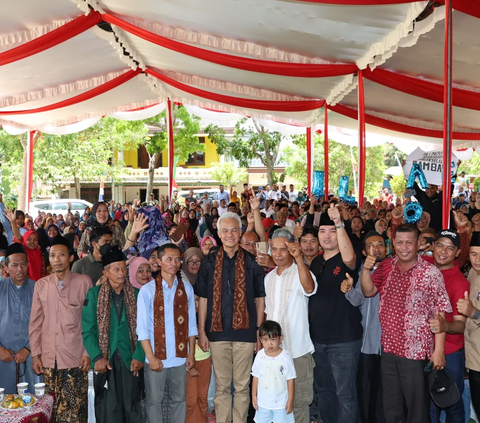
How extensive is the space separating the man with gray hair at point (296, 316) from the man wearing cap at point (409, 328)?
22.0 inches

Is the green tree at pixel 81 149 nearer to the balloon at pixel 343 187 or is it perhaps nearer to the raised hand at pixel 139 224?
the balloon at pixel 343 187

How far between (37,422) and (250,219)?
2.84 m

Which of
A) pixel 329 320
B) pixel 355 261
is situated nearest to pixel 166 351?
pixel 329 320

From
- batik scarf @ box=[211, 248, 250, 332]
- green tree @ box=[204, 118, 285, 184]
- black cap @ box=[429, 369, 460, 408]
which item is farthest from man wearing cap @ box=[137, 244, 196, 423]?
green tree @ box=[204, 118, 285, 184]

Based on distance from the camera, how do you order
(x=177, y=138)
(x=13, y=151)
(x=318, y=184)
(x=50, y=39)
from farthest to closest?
A: (x=177, y=138) < (x=13, y=151) < (x=318, y=184) < (x=50, y=39)

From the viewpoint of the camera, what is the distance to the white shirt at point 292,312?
3.92 m

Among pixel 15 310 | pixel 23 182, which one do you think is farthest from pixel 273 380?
pixel 23 182

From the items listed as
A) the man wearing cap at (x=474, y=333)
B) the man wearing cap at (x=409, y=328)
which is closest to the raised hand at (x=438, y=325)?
the man wearing cap at (x=409, y=328)

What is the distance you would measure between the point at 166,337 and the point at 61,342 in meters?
0.82

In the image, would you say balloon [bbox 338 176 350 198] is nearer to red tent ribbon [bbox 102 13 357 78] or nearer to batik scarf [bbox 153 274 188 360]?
red tent ribbon [bbox 102 13 357 78]

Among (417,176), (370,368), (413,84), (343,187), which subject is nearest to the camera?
(370,368)

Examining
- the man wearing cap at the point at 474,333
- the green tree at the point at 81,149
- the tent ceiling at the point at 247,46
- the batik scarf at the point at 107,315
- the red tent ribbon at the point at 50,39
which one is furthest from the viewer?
the green tree at the point at 81,149

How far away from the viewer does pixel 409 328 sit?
3.51m

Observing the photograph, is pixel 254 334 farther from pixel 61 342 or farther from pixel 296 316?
pixel 61 342
